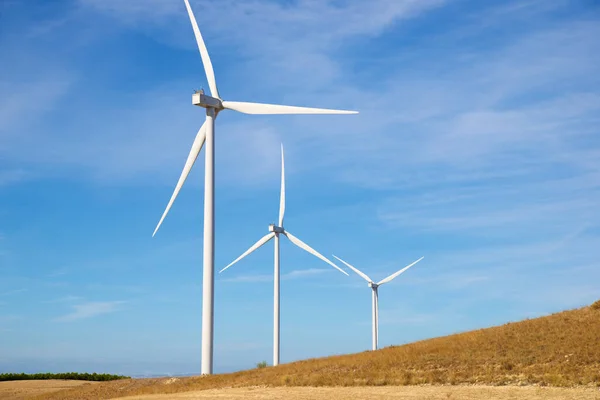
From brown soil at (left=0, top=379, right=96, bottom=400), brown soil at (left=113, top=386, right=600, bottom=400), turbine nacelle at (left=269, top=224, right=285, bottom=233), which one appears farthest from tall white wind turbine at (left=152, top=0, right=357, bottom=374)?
turbine nacelle at (left=269, top=224, right=285, bottom=233)

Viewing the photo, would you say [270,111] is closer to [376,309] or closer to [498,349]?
[498,349]

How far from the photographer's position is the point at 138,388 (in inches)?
2191

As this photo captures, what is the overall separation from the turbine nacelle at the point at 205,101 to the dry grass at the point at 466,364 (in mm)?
21829

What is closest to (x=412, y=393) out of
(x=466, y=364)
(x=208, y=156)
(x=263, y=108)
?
(x=466, y=364)

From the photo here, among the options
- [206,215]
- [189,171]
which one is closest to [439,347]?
Result: [206,215]

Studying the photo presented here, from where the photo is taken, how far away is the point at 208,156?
2325 inches

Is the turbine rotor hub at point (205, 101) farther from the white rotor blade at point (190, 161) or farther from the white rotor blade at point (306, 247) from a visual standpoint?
the white rotor blade at point (306, 247)

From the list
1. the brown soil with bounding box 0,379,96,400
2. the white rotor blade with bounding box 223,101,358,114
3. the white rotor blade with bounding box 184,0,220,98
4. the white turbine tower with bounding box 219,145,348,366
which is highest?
the white rotor blade with bounding box 184,0,220,98

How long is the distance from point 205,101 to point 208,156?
17.0ft

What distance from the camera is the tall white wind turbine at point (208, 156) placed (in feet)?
184

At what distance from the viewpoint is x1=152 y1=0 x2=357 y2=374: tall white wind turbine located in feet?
184

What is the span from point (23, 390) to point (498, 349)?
43.6 metres

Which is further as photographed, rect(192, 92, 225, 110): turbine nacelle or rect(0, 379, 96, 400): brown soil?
rect(0, 379, 96, 400): brown soil

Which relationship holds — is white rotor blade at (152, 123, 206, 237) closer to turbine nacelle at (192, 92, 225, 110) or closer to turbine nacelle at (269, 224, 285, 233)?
turbine nacelle at (192, 92, 225, 110)
